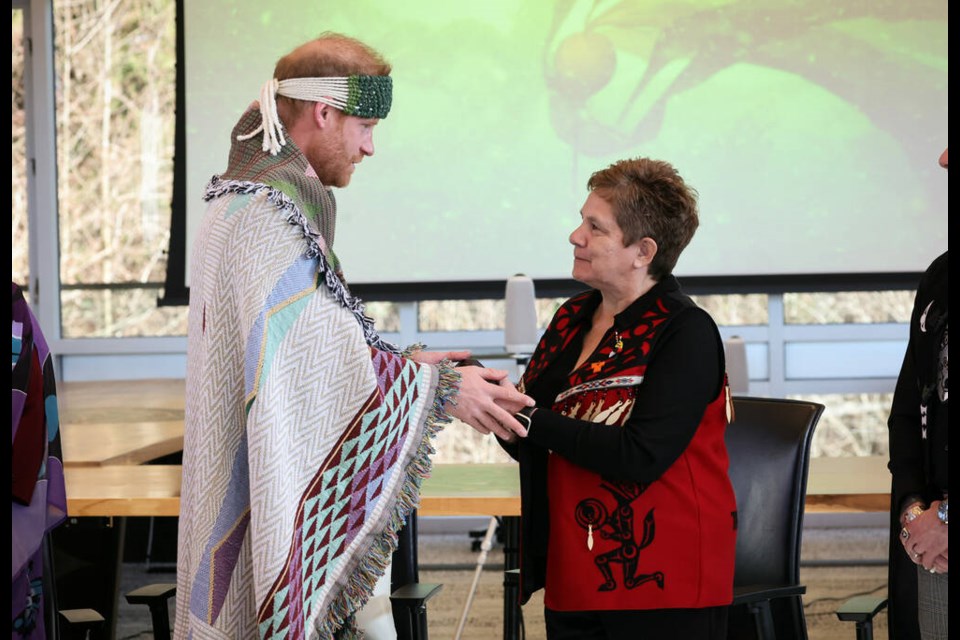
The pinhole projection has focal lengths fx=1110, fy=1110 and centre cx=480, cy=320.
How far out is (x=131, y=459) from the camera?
→ 3293 mm

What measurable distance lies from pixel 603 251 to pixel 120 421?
9.38 ft

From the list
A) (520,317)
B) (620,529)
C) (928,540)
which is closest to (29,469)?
(620,529)

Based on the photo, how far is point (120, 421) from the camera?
4.29 metres

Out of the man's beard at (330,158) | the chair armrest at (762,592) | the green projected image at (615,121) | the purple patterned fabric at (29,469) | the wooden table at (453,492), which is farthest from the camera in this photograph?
the green projected image at (615,121)

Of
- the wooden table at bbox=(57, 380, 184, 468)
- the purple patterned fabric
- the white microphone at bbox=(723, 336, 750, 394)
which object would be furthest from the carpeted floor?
the purple patterned fabric

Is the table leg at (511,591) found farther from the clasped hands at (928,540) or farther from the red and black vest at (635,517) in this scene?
the clasped hands at (928,540)

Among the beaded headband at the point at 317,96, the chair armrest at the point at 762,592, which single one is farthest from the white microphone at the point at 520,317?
the beaded headband at the point at 317,96

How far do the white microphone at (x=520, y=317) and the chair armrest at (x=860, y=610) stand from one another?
247cm

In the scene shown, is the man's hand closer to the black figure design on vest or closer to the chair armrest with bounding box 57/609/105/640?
the black figure design on vest

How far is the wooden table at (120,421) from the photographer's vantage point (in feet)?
10.8

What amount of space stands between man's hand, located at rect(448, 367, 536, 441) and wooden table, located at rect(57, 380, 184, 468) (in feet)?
5.20
